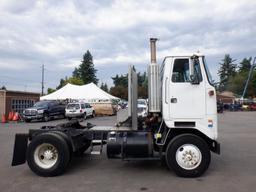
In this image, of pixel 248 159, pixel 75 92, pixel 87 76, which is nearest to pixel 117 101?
pixel 75 92

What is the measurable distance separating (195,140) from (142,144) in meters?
1.26

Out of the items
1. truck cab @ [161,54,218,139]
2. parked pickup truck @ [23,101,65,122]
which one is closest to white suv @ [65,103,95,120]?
parked pickup truck @ [23,101,65,122]

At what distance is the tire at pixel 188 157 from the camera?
6.07 meters

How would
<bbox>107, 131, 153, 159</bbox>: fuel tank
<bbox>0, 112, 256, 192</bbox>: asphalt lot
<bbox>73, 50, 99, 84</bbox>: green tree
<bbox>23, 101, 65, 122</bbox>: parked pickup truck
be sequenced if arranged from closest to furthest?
<bbox>0, 112, 256, 192</bbox>: asphalt lot < <bbox>107, 131, 153, 159</bbox>: fuel tank < <bbox>23, 101, 65, 122</bbox>: parked pickup truck < <bbox>73, 50, 99, 84</bbox>: green tree

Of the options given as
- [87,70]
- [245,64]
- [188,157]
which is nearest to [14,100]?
[188,157]

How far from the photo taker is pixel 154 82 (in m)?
6.57

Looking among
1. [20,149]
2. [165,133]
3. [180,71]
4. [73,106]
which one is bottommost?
[20,149]

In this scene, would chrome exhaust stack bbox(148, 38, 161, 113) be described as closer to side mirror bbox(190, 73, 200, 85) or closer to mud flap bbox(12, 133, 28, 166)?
side mirror bbox(190, 73, 200, 85)

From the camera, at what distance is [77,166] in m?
7.25

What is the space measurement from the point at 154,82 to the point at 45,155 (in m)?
3.26

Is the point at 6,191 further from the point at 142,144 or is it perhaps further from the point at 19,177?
the point at 142,144

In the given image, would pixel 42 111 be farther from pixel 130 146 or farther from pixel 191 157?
pixel 191 157

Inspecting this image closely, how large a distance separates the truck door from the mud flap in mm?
3747

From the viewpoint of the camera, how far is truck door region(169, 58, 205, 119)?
6148mm
